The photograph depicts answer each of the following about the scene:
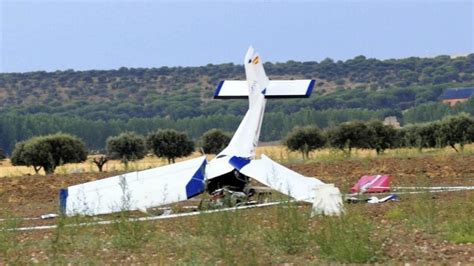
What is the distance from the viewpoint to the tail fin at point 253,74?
22312mm

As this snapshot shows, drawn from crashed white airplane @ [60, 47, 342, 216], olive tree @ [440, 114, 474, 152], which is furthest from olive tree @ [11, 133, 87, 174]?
crashed white airplane @ [60, 47, 342, 216]

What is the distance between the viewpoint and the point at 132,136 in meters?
58.2

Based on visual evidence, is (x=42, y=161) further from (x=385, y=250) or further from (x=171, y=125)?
(x=171, y=125)

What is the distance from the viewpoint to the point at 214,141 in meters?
Answer: 55.6

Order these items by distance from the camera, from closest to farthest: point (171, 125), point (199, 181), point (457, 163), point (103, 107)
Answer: point (199, 181)
point (457, 163)
point (171, 125)
point (103, 107)

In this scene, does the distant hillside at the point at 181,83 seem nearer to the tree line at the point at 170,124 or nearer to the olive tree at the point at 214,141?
the tree line at the point at 170,124

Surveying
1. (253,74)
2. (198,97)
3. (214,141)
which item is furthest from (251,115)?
(198,97)

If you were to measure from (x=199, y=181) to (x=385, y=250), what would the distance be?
7160mm

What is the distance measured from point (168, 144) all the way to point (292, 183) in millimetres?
37556

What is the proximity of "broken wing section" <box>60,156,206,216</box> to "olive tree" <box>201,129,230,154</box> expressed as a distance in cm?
3471

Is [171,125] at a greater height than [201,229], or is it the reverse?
[201,229]

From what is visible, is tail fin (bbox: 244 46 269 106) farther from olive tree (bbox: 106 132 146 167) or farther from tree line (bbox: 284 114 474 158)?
olive tree (bbox: 106 132 146 167)

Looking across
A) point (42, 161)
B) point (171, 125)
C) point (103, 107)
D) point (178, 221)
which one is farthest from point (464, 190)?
point (103, 107)

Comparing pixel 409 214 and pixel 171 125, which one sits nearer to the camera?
pixel 409 214
